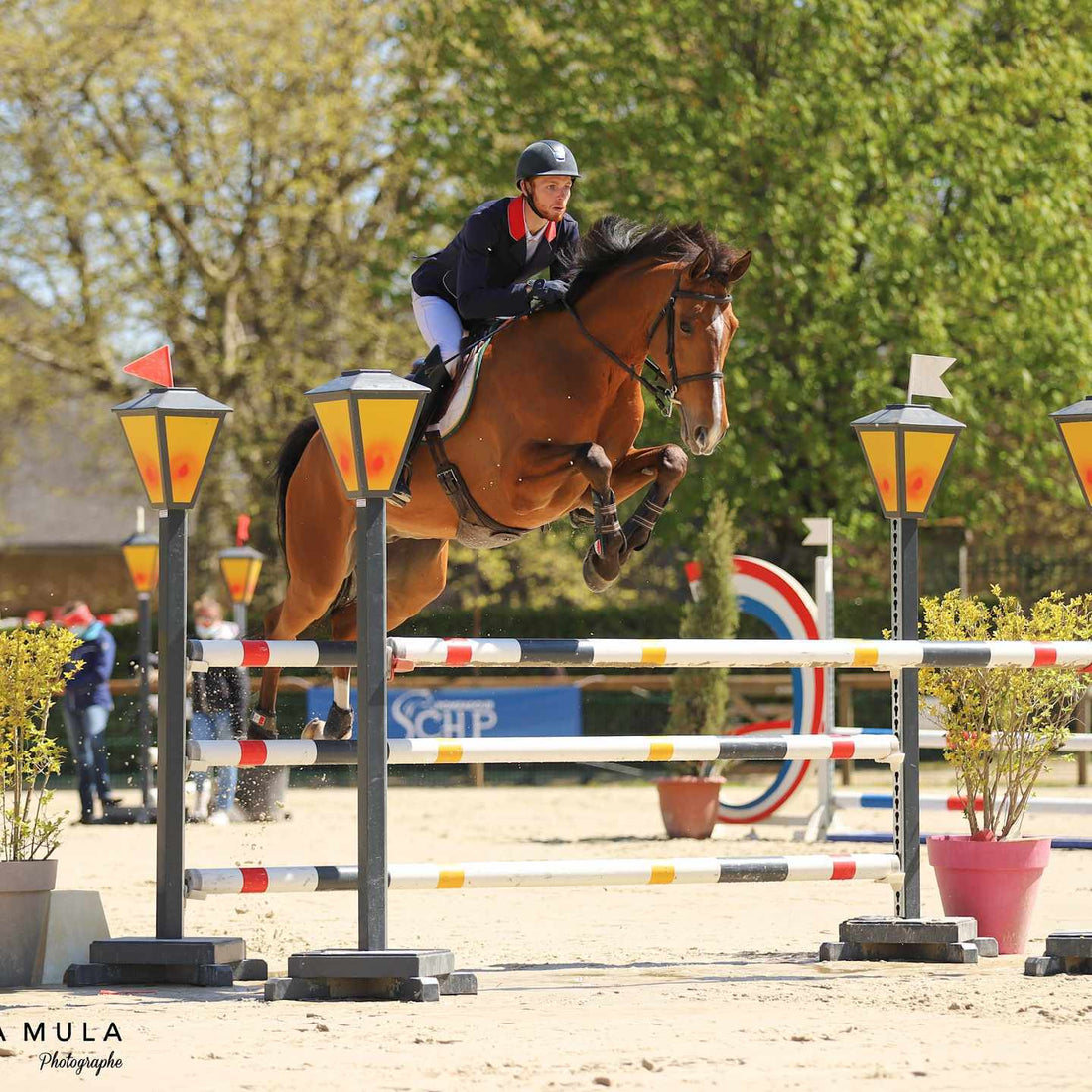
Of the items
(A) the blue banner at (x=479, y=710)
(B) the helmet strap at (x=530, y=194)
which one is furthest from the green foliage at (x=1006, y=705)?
(A) the blue banner at (x=479, y=710)

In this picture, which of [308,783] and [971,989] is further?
[308,783]

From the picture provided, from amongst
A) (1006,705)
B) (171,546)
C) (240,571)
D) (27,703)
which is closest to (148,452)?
(171,546)

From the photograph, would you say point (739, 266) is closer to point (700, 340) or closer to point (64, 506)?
point (700, 340)

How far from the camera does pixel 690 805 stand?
10.7m

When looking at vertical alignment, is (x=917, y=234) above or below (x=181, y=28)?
below

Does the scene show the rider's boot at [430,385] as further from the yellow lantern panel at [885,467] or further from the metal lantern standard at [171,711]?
the yellow lantern panel at [885,467]

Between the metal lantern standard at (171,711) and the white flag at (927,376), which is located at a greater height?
the white flag at (927,376)

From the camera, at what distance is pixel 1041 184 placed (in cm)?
1669

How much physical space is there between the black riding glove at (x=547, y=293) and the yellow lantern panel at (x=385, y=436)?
3.61ft

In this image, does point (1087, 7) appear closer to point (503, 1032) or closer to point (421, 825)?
point (421, 825)

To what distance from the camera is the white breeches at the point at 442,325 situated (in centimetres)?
622

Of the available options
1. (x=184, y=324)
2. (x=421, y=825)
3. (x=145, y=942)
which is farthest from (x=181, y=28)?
(x=145, y=942)

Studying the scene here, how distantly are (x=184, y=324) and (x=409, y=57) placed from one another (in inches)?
168

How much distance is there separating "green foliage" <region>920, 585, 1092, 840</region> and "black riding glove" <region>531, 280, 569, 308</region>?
1655mm
